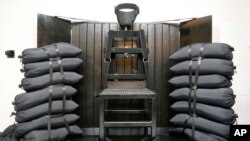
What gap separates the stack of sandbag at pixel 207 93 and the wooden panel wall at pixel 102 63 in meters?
0.36

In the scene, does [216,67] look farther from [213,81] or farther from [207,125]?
[207,125]

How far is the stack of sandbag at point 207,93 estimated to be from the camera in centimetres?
153

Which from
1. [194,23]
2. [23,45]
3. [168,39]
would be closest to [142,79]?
[168,39]

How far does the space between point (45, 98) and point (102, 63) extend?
26.4 inches

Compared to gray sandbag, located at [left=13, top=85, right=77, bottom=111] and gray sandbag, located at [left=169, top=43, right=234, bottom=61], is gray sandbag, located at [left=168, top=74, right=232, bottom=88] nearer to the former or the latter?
gray sandbag, located at [left=169, top=43, right=234, bottom=61]

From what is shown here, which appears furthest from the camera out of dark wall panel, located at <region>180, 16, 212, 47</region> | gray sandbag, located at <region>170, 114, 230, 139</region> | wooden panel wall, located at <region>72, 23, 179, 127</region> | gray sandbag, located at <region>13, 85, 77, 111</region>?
wooden panel wall, located at <region>72, 23, 179, 127</region>

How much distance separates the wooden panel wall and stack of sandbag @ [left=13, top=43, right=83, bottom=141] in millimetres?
339

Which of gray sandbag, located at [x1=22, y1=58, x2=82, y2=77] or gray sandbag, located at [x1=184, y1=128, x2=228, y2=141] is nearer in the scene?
gray sandbag, located at [x1=184, y1=128, x2=228, y2=141]

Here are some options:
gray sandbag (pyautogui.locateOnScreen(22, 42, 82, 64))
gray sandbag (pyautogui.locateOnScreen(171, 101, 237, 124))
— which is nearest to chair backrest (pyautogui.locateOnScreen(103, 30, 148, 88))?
gray sandbag (pyautogui.locateOnScreen(22, 42, 82, 64))

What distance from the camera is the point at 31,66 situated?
64.8 inches

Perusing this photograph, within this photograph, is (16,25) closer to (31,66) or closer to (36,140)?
(31,66)

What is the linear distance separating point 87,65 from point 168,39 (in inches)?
34.3

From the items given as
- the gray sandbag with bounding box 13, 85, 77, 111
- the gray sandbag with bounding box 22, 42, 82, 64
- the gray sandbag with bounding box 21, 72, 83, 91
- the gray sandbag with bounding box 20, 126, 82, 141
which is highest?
the gray sandbag with bounding box 22, 42, 82, 64

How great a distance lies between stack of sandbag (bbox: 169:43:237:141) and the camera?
1525 millimetres
